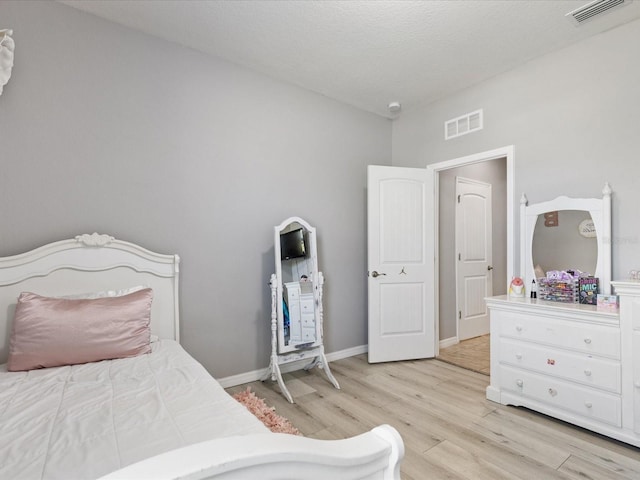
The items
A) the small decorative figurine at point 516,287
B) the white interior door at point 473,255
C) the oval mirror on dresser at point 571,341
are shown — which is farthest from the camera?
the white interior door at point 473,255

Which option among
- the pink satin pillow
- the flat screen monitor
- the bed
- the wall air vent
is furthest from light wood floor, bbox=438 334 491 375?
the pink satin pillow

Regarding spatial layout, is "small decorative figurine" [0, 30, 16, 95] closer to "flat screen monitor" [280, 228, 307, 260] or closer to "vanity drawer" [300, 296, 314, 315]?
"flat screen monitor" [280, 228, 307, 260]

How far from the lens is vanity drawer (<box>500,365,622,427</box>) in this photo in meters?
2.04

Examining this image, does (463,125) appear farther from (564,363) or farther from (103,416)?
(103,416)

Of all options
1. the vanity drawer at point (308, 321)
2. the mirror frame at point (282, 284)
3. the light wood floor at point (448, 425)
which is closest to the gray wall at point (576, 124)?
the light wood floor at point (448, 425)

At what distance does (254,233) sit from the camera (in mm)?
2990

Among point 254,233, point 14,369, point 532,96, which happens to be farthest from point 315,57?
point 14,369

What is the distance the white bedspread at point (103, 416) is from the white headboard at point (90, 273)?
1.50ft

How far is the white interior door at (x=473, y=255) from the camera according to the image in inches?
162

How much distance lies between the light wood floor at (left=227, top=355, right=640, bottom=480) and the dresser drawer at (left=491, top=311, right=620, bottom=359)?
0.52 meters

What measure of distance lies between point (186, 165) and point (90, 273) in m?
1.03

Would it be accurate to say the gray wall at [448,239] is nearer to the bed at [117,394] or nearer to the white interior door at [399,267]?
the white interior door at [399,267]

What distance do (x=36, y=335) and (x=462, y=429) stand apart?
252cm

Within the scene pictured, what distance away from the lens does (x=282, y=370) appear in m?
3.15
